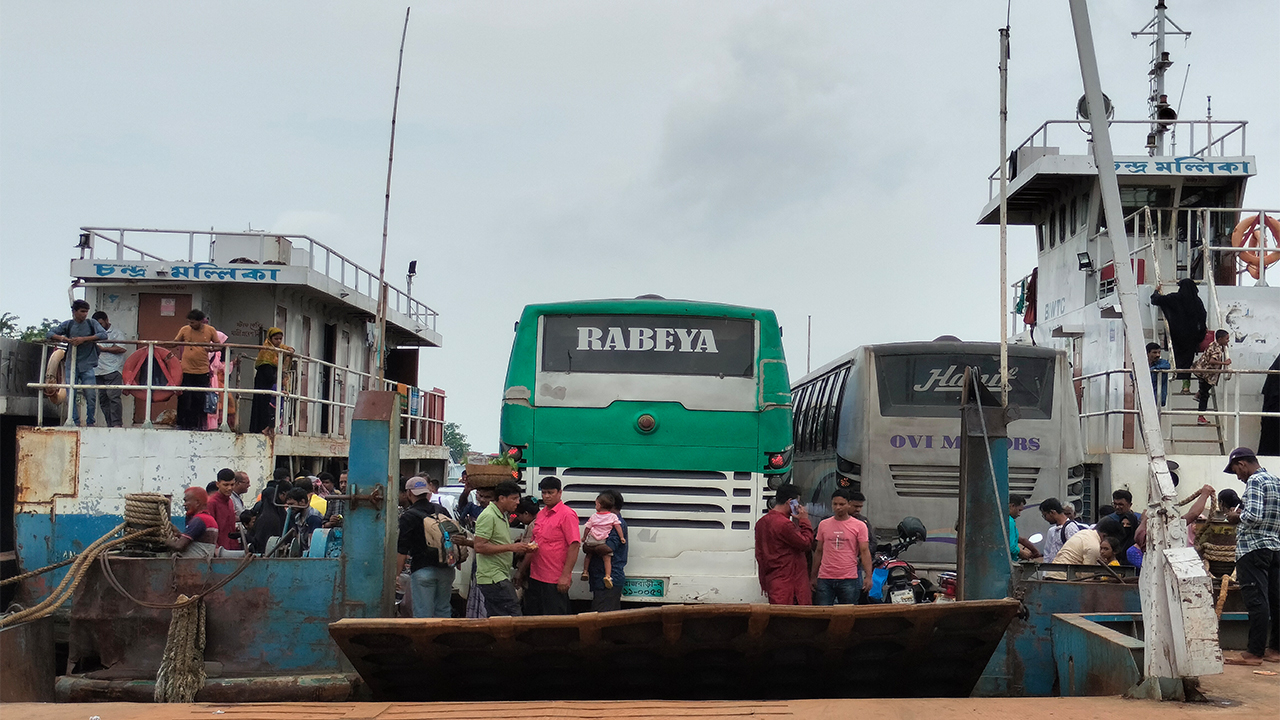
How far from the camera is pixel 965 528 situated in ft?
28.8

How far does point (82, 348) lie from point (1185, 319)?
15.4 m

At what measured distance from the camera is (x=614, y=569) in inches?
365

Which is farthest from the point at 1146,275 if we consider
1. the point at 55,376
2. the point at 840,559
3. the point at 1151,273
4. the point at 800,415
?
the point at 55,376

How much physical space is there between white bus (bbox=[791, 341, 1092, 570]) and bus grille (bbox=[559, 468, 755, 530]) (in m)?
4.41

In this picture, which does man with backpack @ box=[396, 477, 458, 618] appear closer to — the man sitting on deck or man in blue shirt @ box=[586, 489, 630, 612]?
man in blue shirt @ box=[586, 489, 630, 612]

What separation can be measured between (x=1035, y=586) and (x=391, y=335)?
2092 centimetres

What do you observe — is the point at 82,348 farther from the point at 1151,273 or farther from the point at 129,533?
the point at 1151,273

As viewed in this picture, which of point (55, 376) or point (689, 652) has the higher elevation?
point (55, 376)

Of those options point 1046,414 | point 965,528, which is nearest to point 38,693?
point 965,528

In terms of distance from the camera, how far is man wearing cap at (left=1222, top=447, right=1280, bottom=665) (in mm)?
8070

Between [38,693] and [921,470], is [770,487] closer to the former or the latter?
[921,470]

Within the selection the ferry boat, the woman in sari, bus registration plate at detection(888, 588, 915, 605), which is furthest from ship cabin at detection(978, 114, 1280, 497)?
the woman in sari

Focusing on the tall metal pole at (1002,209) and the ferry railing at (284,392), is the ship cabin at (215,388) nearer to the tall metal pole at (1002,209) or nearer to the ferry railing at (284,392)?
the ferry railing at (284,392)

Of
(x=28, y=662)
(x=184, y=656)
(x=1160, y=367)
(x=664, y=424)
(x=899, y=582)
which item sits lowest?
(x=28, y=662)
